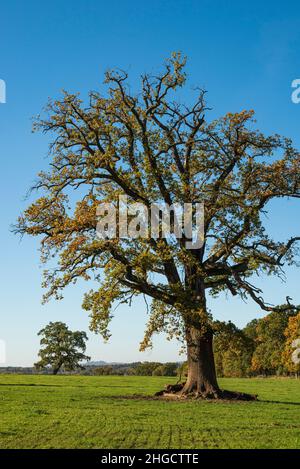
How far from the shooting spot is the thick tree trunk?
1187 inches

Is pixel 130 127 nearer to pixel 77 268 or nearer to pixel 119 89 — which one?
pixel 119 89

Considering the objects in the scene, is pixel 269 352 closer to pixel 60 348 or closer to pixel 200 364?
pixel 60 348

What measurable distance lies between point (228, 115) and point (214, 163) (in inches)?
109

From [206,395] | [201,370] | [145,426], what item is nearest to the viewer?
[145,426]

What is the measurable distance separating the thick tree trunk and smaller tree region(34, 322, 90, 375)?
182 ft

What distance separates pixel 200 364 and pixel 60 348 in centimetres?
5626

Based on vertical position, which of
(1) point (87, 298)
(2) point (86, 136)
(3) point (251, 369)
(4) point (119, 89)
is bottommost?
(3) point (251, 369)

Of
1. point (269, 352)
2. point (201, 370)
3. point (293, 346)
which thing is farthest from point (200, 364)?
point (269, 352)

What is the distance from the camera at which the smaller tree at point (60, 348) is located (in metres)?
83.3

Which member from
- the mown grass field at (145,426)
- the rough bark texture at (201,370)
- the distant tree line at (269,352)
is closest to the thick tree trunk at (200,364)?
the rough bark texture at (201,370)

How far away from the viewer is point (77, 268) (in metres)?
29.5

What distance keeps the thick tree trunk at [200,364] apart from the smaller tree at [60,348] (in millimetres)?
55385

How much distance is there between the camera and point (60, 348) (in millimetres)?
83312
